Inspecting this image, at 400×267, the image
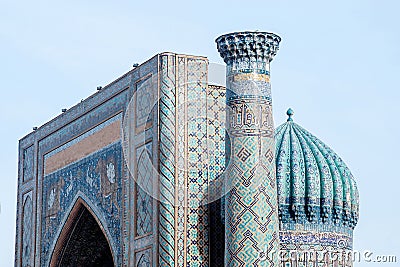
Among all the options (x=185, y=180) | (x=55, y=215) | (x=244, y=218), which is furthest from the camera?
(x=55, y=215)

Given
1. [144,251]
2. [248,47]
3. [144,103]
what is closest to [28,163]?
[144,103]

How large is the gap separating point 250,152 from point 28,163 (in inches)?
245

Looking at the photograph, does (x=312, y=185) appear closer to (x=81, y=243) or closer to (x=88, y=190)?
(x=88, y=190)

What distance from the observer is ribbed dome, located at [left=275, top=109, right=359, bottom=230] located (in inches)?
497

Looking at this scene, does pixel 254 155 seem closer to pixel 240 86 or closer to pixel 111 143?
pixel 240 86

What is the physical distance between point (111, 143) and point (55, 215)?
2.13m

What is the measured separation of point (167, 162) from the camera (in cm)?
1127

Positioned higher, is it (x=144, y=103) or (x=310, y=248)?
(x=144, y=103)

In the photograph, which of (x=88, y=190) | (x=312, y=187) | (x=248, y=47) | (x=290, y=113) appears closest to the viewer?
(x=248, y=47)

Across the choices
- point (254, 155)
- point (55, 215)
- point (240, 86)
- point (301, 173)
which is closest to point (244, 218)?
point (254, 155)

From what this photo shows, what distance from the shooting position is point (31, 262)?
1540cm

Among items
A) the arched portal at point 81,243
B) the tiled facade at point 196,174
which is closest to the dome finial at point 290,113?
the tiled facade at point 196,174

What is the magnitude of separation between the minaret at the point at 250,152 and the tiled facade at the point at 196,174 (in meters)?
0.01

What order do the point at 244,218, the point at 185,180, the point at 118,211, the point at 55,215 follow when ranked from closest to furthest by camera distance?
the point at 244,218
the point at 185,180
the point at 118,211
the point at 55,215
